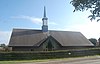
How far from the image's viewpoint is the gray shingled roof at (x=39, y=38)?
62.3m

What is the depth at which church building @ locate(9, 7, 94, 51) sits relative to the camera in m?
61.8

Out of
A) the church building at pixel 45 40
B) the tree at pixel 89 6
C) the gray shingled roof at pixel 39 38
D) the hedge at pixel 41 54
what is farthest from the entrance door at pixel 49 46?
the tree at pixel 89 6

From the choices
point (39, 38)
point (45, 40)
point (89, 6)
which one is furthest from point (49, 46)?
point (89, 6)

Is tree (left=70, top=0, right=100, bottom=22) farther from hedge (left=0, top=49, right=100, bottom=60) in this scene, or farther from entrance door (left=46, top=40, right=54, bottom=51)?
entrance door (left=46, top=40, right=54, bottom=51)

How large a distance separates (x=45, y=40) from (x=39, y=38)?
2.44 m

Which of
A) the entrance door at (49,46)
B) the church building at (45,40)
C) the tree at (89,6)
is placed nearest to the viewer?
the tree at (89,6)

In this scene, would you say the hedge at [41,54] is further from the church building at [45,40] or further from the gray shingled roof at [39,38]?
the gray shingled roof at [39,38]

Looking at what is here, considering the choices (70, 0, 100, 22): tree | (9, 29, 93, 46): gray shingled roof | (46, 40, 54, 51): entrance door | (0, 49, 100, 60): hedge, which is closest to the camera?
(70, 0, 100, 22): tree

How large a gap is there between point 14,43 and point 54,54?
47.0 feet

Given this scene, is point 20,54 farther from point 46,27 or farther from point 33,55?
point 46,27

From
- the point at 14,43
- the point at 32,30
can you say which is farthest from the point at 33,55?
the point at 32,30

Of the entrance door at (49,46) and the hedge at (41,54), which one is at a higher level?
the entrance door at (49,46)

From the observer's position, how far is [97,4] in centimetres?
1559

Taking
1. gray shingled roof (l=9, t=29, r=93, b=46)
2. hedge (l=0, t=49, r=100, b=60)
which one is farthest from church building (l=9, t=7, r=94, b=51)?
hedge (l=0, t=49, r=100, b=60)
